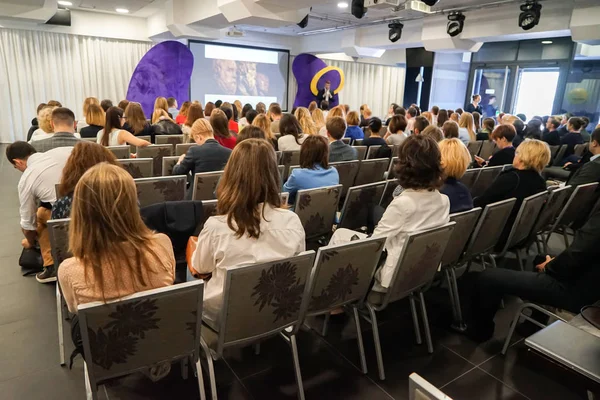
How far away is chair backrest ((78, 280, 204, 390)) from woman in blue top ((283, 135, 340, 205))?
176 cm

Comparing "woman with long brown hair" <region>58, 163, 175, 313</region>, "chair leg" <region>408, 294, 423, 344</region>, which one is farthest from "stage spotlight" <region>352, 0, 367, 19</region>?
"woman with long brown hair" <region>58, 163, 175, 313</region>

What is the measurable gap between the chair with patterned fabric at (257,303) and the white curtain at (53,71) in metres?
10.1

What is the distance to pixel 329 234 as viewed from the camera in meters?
3.33

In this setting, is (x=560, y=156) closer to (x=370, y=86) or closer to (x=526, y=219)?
(x=526, y=219)

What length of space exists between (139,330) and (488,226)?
228 cm

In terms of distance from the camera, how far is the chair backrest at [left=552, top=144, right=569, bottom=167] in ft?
21.7

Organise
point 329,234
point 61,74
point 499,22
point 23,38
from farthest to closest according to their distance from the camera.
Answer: point 61,74, point 23,38, point 499,22, point 329,234

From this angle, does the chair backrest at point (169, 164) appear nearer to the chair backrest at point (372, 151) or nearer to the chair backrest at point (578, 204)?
the chair backrest at point (372, 151)

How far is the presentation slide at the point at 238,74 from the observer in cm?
1164

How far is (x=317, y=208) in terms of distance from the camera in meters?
2.99

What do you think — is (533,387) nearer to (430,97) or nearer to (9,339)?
(9,339)

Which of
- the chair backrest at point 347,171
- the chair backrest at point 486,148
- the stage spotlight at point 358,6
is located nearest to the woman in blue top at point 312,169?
the chair backrest at point 347,171

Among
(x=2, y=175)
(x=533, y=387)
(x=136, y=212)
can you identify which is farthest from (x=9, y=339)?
(x=2, y=175)

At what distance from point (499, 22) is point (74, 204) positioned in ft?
31.2
